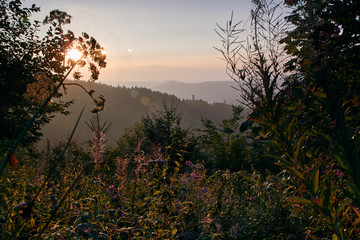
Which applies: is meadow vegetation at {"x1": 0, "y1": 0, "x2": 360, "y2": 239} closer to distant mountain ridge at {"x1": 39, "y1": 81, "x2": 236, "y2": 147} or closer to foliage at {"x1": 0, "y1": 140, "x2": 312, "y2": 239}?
foliage at {"x1": 0, "y1": 140, "x2": 312, "y2": 239}

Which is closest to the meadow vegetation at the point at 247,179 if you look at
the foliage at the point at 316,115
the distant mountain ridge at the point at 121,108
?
the foliage at the point at 316,115

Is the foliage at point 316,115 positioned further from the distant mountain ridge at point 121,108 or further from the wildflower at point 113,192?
the distant mountain ridge at point 121,108

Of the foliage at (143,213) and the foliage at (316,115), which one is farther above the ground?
the foliage at (316,115)

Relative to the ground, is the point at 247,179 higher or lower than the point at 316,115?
lower

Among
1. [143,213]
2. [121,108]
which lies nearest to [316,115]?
[143,213]

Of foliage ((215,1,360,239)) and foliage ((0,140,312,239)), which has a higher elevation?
foliage ((215,1,360,239))

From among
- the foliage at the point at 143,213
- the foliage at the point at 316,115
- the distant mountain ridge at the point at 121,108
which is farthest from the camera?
the distant mountain ridge at the point at 121,108

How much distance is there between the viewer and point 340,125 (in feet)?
2.65

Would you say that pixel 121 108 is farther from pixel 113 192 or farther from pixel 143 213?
pixel 143 213

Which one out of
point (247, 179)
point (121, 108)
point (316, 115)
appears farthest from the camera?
point (121, 108)

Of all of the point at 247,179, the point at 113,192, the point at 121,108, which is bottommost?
the point at 247,179

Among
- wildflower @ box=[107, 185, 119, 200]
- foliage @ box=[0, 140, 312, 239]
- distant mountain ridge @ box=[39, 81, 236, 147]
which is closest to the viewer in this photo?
foliage @ box=[0, 140, 312, 239]

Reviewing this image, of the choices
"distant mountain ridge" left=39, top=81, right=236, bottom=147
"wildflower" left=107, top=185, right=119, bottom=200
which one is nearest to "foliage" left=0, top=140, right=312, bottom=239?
"wildflower" left=107, top=185, right=119, bottom=200

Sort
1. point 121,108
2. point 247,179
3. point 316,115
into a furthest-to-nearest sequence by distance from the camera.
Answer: point 121,108, point 247,179, point 316,115
